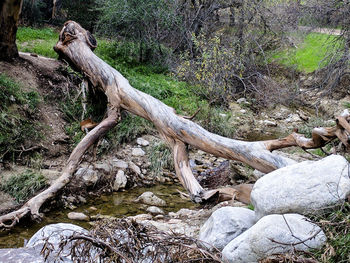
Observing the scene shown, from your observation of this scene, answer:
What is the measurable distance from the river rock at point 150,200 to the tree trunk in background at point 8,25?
372cm

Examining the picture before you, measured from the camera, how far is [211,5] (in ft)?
38.8

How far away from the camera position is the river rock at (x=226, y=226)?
3.31 meters

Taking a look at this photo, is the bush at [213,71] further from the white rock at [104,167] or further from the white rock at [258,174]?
the white rock at [104,167]

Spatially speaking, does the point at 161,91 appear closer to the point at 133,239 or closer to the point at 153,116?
the point at 153,116

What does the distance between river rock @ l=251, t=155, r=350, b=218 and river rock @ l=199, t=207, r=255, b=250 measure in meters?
0.15

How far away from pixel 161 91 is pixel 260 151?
4.70 m

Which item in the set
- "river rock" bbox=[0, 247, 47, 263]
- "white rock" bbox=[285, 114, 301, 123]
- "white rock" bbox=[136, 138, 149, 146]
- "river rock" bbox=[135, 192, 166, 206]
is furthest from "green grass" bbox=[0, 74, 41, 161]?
"white rock" bbox=[285, 114, 301, 123]

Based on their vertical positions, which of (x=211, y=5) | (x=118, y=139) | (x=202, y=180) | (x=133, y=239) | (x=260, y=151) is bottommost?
(x=202, y=180)

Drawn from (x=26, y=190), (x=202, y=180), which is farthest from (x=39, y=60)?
(x=202, y=180)

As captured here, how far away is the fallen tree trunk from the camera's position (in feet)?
13.9

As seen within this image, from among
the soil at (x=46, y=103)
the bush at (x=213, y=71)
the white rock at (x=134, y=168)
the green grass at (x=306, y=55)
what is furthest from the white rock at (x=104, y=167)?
the green grass at (x=306, y=55)

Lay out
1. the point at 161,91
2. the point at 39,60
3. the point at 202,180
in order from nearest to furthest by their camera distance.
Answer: the point at 202,180 → the point at 39,60 → the point at 161,91

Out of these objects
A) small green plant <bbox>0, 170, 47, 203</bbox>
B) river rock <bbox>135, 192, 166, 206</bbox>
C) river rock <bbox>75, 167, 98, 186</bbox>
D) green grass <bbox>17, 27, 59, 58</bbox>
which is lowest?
river rock <bbox>135, 192, 166, 206</bbox>

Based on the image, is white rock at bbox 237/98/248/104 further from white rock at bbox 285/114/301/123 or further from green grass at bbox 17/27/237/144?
green grass at bbox 17/27/237/144
